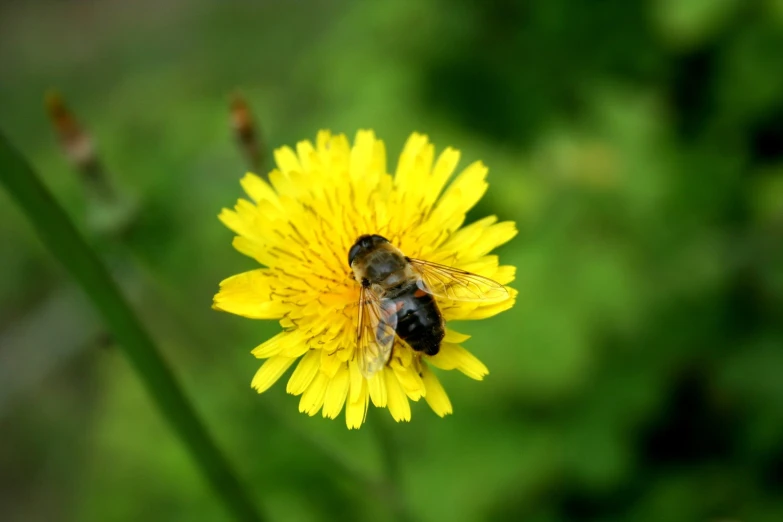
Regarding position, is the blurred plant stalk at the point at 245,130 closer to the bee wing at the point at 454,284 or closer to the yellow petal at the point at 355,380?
the bee wing at the point at 454,284

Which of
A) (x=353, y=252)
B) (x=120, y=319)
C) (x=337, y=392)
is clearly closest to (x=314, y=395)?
(x=337, y=392)

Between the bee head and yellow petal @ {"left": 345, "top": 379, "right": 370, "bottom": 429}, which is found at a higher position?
the bee head

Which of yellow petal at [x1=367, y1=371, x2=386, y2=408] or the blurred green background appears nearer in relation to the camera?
yellow petal at [x1=367, y1=371, x2=386, y2=408]

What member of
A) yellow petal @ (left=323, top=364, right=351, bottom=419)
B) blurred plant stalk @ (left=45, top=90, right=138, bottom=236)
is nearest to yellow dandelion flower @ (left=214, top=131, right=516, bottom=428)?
yellow petal @ (left=323, top=364, right=351, bottom=419)

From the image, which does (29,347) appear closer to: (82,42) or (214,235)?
(214,235)

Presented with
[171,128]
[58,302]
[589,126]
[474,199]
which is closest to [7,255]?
[58,302]

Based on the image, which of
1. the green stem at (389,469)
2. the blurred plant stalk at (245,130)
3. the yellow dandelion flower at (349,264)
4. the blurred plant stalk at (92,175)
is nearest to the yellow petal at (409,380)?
the yellow dandelion flower at (349,264)

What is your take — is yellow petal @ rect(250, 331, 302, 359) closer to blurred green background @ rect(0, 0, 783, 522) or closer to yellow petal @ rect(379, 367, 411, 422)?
yellow petal @ rect(379, 367, 411, 422)
